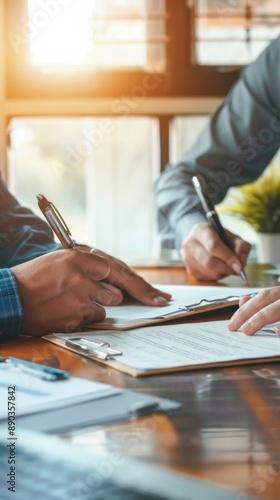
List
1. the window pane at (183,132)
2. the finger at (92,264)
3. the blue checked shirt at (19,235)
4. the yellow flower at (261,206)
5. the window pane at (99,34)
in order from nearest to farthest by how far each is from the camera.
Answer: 1. the finger at (92,264)
2. the blue checked shirt at (19,235)
3. the yellow flower at (261,206)
4. the window pane at (99,34)
5. the window pane at (183,132)

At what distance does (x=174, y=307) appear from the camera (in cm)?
117

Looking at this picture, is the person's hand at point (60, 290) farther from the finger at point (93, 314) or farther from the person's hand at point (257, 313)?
the person's hand at point (257, 313)

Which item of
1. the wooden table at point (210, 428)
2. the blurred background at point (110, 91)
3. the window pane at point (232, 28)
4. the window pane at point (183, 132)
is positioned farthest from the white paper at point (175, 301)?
the window pane at point (232, 28)

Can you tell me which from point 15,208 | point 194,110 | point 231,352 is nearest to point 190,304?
point 231,352

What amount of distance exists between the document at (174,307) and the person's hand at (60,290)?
3 cm

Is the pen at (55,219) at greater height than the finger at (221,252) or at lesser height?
greater

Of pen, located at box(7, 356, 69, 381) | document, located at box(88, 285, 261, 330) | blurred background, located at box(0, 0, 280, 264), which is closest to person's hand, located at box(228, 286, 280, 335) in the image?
document, located at box(88, 285, 261, 330)

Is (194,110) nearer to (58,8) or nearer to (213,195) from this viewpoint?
(58,8)

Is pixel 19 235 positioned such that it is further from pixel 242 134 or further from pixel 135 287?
pixel 242 134

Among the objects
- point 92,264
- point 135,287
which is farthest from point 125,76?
point 92,264

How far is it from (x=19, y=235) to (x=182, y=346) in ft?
2.25

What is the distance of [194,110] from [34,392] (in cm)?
250

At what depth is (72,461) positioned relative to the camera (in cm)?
56

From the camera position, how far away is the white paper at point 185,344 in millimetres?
849
